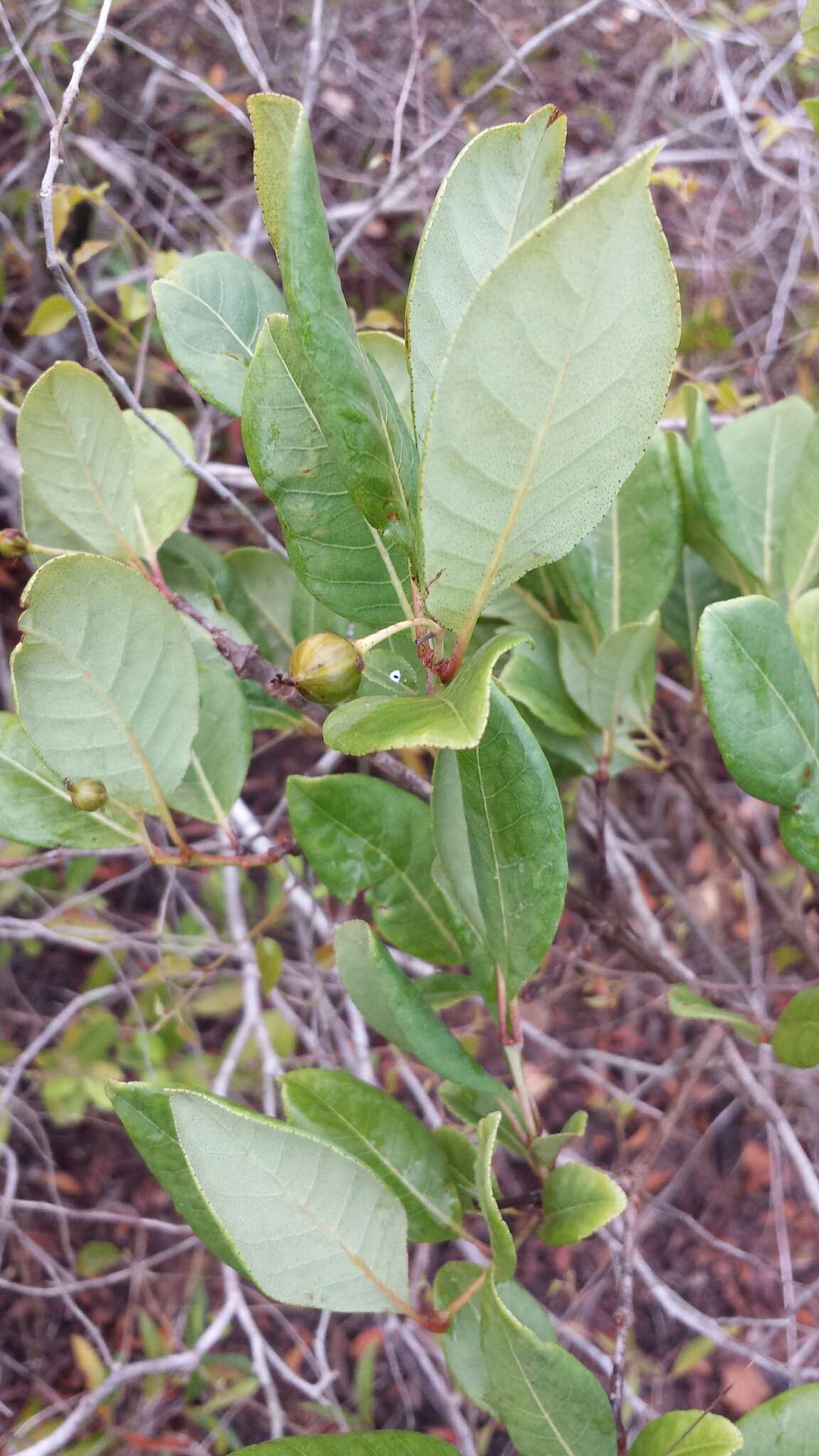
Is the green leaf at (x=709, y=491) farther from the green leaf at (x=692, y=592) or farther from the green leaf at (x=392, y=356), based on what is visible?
the green leaf at (x=392, y=356)

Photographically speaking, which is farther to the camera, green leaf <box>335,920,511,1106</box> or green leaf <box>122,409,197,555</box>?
green leaf <box>122,409,197,555</box>

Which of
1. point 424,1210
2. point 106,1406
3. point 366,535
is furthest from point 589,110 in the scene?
point 106,1406

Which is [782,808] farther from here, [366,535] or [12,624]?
[12,624]

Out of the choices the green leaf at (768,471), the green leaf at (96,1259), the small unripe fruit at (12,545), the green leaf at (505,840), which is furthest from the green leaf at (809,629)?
the green leaf at (96,1259)

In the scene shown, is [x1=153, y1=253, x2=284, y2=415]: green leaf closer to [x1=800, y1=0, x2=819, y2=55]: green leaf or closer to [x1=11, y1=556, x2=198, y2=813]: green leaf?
[x1=11, y1=556, x2=198, y2=813]: green leaf

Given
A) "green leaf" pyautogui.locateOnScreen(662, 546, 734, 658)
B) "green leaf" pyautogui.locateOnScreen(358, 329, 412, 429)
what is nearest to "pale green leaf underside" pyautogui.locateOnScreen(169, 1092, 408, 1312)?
"green leaf" pyautogui.locateOnScreen(358, 329, 412, 429)

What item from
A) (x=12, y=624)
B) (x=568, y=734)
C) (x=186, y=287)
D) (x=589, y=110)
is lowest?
(x=12, y=624)
